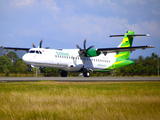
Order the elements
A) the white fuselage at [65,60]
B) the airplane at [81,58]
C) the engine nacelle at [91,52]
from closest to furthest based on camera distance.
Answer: the white fuselage at [65,60]
the airplane at [81,58]
the engine nacelle at [91,52]

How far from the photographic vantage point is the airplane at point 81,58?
A: 28.1m

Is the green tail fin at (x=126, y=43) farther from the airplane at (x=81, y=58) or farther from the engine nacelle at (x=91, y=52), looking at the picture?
the engine nacelle at (x=91, y=52)

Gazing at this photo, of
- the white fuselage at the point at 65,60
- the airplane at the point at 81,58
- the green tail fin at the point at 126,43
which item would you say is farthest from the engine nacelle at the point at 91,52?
the green tail fin at the point at 126,43

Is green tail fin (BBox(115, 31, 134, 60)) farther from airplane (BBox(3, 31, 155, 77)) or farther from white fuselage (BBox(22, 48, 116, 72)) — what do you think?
white fuselage (BBox(22, 48, 116, 72))

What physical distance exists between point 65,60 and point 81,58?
12.3 ft

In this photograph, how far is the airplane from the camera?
92.3 ft

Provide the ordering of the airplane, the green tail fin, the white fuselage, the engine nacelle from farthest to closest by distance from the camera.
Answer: the green tail fin < the engine nacelle < the airplane < the white fuselage

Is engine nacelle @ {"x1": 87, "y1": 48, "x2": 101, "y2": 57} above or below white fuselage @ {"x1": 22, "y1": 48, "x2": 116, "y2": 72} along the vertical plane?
above

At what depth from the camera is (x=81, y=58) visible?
33688 mm

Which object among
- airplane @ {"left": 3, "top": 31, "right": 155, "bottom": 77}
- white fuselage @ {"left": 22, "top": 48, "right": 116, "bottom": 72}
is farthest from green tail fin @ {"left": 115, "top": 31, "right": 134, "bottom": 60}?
white fuselage @ {"left": 22, "top": 48, "right": 116, "bottom": 72}

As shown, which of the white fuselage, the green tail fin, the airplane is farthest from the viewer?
the green tail fin

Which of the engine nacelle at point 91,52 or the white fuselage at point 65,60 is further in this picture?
the engine nacelle at point 91,52

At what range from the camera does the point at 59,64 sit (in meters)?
30.2

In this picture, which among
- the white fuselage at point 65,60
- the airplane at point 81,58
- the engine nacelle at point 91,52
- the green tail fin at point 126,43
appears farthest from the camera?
the green tail fin at point 126,43
